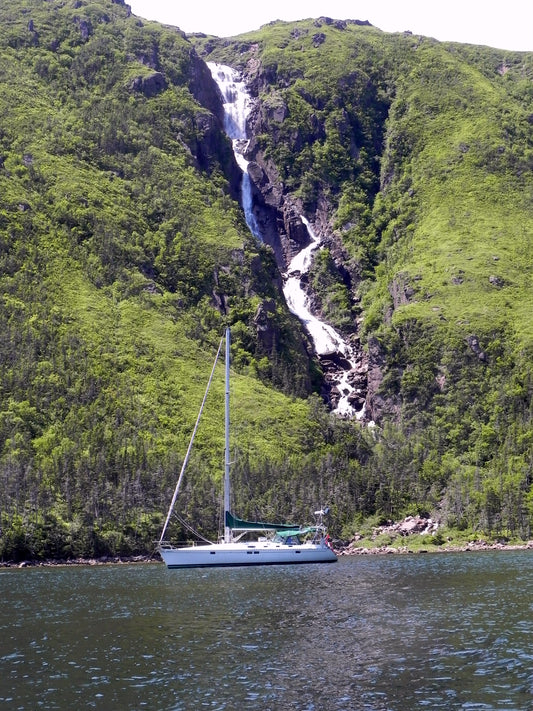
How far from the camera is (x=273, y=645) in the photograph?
163 feet

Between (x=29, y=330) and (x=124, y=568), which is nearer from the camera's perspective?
(x=124, y=568)

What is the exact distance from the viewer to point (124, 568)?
119625mm

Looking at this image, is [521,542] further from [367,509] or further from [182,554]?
[182,554]

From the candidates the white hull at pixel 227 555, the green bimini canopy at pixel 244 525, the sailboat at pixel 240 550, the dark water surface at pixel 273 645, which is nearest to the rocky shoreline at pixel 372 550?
the sailboat at pixel 240 550

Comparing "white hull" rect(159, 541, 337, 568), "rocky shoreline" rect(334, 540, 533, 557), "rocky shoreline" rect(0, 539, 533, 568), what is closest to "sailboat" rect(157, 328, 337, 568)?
"white hull" rect(159, 541, 337, 568)

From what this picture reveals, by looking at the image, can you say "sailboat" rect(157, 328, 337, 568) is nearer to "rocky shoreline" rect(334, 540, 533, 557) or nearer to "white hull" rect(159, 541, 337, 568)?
"white hull" rect(159, 541, 337, 568)

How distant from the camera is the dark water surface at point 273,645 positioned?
3816 centimetres

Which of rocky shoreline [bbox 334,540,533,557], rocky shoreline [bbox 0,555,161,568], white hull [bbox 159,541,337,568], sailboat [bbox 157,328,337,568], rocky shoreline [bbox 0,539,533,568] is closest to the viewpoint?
white hull [bbox 159,541,337,568]

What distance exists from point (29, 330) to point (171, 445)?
143 feet

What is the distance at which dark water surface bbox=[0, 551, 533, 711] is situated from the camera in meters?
38.2

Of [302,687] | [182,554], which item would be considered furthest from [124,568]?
[302,687]

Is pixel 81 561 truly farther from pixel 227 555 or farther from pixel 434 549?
pixel 434 549

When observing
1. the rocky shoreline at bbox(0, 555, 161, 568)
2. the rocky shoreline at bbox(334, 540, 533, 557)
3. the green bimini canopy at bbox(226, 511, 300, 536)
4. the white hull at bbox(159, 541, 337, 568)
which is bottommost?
the rocky shoreline at bbox(334, 540, 533, 557)

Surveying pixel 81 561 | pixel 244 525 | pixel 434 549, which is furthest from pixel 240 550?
pixel 434 549
